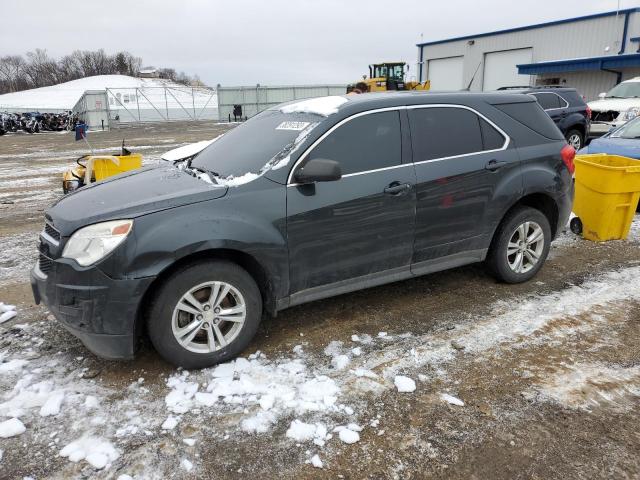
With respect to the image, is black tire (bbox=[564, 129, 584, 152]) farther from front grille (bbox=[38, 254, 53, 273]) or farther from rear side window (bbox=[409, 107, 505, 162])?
front grille (bbox=[38, 254, 53, 273])

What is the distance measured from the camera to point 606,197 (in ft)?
19.4

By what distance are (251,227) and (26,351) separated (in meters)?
1.97

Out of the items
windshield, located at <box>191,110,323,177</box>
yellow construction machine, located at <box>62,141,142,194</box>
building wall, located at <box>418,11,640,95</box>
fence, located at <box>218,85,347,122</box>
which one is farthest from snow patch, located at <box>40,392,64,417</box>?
fence, located at <box>218,85,347,122</box>

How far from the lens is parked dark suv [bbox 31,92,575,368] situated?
10.2 ft

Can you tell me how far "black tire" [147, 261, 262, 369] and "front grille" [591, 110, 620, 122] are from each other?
14.0 m

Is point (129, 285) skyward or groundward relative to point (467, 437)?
skyward

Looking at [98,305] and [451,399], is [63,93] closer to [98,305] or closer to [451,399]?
[98,305]

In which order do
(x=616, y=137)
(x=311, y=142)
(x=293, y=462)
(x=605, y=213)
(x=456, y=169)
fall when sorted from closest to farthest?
(x=293, y=462) < (x=311, y=142) < (x=456, y=169) < (x=605, y=213) < (x=616, y=137)

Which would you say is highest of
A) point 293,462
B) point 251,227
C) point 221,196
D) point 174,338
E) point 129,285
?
point 221,196

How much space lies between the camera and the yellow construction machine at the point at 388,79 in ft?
90.1

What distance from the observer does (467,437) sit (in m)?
2.75

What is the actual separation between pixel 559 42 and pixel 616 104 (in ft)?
56.6

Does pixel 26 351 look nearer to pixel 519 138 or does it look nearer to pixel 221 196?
pixel 221 196

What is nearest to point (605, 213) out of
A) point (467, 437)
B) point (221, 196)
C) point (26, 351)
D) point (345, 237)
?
point (345, 237)
